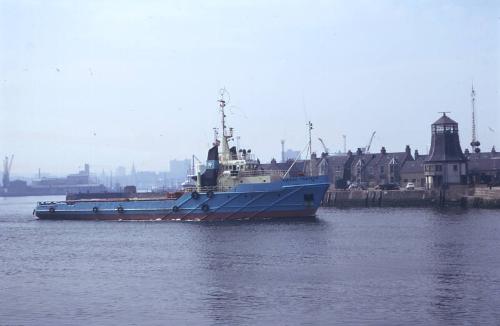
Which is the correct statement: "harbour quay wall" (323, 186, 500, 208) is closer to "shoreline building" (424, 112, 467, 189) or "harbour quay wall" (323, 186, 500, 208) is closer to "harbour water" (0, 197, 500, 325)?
"shoreline building" (424, 112, 467, 189)

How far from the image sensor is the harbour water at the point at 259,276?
29609mm

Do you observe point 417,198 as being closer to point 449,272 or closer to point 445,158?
point 445,158

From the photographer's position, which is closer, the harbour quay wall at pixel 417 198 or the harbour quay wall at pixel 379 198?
the harbour quay wall at pixel 417 198

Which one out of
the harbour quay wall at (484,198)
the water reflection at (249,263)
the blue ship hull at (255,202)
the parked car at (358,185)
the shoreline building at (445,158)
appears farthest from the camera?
the parked car at (358,185)

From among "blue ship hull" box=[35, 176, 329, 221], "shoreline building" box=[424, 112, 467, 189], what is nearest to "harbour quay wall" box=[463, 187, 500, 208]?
"shoreline building" box=[424, 112, 467, 189]

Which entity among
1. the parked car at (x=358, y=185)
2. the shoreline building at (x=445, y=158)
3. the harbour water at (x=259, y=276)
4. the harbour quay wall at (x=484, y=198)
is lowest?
the harbour water at (x=259, y=276)

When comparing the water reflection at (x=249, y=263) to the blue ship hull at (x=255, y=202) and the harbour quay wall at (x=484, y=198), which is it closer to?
the blue ship hull at (x=255, y=202)

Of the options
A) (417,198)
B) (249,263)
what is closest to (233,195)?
(249,263)

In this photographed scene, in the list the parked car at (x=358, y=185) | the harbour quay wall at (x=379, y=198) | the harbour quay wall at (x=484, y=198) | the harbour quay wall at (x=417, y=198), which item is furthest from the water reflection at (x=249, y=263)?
the parked car at (x=358, y=185)

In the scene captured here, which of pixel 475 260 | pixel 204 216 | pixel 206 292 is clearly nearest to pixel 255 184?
pixel 204 216

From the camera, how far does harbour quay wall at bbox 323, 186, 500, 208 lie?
89125 millimetres

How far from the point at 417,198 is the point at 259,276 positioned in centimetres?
6451

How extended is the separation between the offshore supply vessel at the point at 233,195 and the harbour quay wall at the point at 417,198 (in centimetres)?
2703

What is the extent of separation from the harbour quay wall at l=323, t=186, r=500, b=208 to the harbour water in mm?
26474
